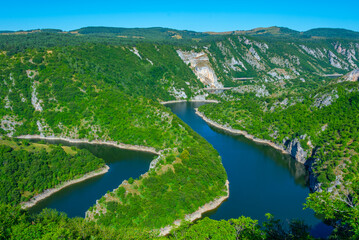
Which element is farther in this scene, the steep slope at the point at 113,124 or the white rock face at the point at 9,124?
the white rock face at the point at 9,124

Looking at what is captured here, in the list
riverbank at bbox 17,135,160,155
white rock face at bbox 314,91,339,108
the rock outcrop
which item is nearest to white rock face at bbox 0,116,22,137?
riverbank at bbox 17,135,160,155

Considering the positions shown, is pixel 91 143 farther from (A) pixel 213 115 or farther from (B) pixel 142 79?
(B) pixel 142 79

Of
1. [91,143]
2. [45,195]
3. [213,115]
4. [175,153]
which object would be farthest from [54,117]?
[213,115]

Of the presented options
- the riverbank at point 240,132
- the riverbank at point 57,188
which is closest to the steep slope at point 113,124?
the riverbank at point 57,188

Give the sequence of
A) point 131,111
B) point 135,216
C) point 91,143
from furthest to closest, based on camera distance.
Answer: point 131,111
point 91,143
point 135,216

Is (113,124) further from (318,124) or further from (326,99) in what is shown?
(326,99)

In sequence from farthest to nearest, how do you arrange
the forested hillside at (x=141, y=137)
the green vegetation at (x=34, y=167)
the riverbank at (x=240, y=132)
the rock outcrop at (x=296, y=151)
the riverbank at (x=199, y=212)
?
the riverbank at (x=240, y=132) < the rock outcrop at (x=296, y=151) < the green vegetation at (x=34, y=167) < the riverbank at (x=199, y=212) < the forested hillside at (x=141, y=137)

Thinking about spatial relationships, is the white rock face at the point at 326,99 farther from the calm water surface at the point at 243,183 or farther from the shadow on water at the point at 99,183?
the shadow on water at the point at 99,183
